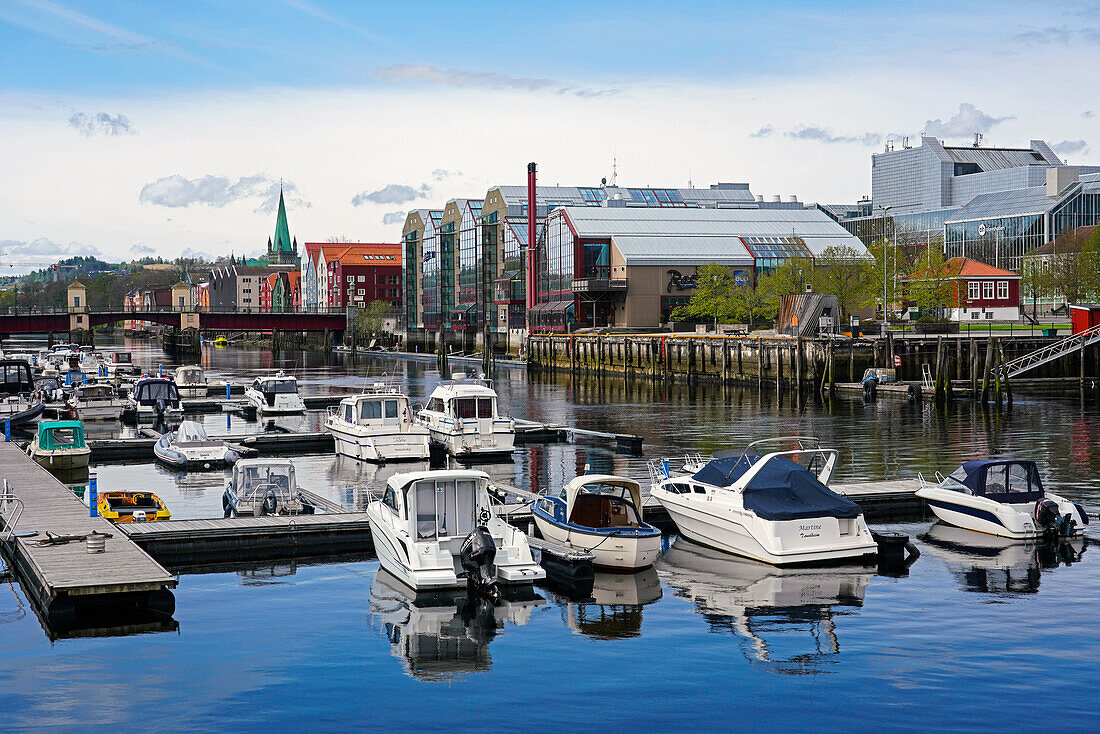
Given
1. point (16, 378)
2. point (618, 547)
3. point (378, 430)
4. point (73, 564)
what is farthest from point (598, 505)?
point (16, 378)

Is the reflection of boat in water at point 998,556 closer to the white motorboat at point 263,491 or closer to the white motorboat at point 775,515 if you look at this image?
the white motorboat at point 775,515

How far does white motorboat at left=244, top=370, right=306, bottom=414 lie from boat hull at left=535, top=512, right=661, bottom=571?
4405 cm

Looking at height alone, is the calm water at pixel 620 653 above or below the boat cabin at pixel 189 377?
below

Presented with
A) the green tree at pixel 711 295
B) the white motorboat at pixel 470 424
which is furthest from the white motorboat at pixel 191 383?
the green tree at pixel 711 295

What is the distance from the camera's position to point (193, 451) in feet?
152

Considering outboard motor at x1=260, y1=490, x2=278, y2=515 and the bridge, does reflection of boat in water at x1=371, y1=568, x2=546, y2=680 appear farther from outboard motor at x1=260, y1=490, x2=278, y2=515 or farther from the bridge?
the bridge

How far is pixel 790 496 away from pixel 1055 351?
203ft

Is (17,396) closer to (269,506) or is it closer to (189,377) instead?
(189,377)

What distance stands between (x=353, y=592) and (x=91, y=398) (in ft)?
161

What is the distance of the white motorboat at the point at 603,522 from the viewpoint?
87.2ft

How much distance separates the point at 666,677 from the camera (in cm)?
1958

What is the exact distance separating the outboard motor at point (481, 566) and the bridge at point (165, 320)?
133m

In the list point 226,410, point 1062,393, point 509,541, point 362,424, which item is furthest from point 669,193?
point 509,541

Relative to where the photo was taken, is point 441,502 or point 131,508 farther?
point 131,508
